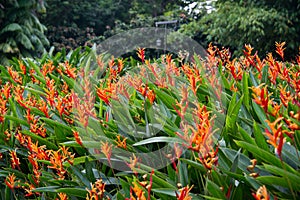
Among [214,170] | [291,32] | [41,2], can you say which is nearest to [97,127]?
[214,170]

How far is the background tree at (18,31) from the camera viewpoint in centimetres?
904

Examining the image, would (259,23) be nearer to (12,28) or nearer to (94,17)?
(12,28)

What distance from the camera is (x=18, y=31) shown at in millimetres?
9188

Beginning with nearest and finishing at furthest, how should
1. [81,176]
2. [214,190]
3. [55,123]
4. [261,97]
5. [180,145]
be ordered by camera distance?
1. [261,97]
2. [214,190]
3. [180,145]
4. [81,176]
5. [55,123]

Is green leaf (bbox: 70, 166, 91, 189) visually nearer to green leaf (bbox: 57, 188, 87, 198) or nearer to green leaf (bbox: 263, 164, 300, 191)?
green leaf (bbox: 57, 188, 87, 198)

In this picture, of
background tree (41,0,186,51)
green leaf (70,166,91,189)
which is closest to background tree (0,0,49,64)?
background tree (41,0,186,51)

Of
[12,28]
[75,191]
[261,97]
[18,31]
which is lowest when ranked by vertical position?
[18,31]

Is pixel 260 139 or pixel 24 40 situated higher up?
pixel 260 139

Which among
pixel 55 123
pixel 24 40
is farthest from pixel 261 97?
pixel 24 40

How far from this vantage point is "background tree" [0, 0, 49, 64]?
9039 millimetres

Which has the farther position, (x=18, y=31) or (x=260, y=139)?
(x=18, y=31)

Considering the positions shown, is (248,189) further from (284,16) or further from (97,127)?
(284,16)

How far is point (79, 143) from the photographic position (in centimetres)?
112

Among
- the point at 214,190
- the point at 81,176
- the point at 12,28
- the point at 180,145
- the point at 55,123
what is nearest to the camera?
the point at 214,190
